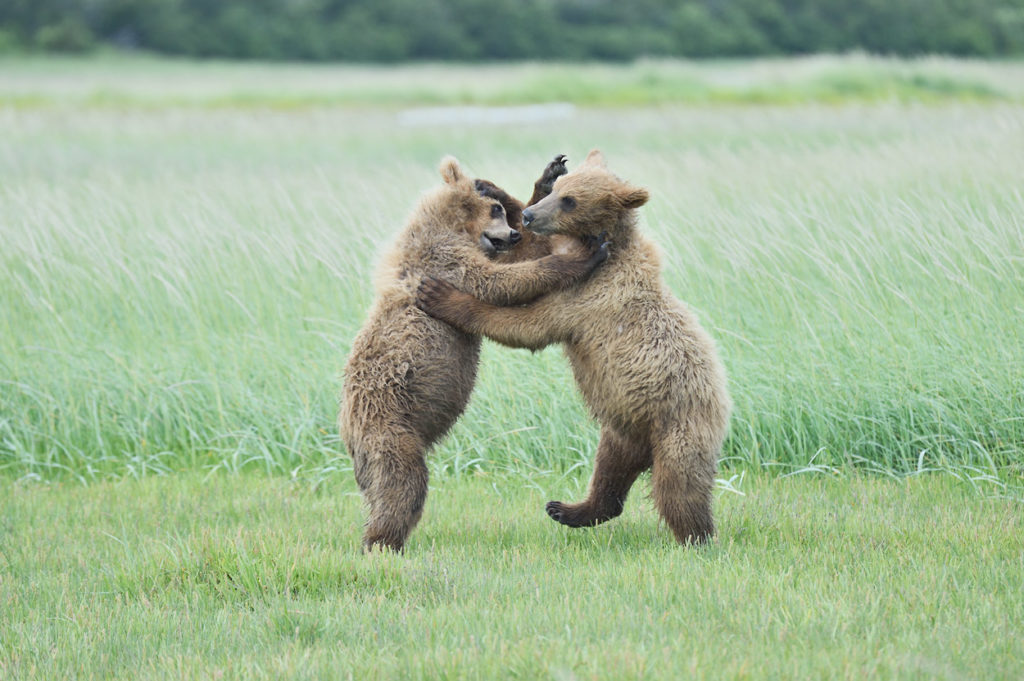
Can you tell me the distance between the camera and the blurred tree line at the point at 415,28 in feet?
171

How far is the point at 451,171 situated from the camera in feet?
17.9

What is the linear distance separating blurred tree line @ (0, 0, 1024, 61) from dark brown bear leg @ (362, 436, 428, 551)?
162 feet

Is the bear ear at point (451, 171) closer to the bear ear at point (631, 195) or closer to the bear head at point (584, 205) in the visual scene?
the bear head at point (584, 205)

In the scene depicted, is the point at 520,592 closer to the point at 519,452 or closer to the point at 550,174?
the point at 550,174

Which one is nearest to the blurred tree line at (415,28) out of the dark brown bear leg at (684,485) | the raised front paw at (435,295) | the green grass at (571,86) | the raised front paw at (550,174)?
the green grass at (571,86)

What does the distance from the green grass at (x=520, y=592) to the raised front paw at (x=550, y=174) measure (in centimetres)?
166

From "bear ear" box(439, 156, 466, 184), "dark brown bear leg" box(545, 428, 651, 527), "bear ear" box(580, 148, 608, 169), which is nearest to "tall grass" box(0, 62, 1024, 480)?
"dark brown bear leg" box(545, 428, 651, 527)

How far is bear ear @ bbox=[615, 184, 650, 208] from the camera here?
5.00 meters

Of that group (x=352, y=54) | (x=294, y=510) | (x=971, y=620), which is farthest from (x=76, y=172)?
(x=352, y=54)

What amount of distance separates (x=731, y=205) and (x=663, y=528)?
514cm

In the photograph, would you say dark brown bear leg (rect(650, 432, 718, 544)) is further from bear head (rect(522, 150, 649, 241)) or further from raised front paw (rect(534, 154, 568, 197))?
raised front paw (rect(534, 154, 568, 197))

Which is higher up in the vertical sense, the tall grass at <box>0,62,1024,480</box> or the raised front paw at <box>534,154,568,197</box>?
the raised front paw at <box>534,154,568,197</box>

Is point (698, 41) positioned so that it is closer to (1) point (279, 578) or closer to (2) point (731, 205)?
(2) point (731, 205)

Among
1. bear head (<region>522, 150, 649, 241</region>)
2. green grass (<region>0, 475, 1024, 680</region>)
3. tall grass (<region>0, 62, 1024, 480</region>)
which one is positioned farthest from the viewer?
tall grass (<region>0, 62, 1024, 480</region>)
